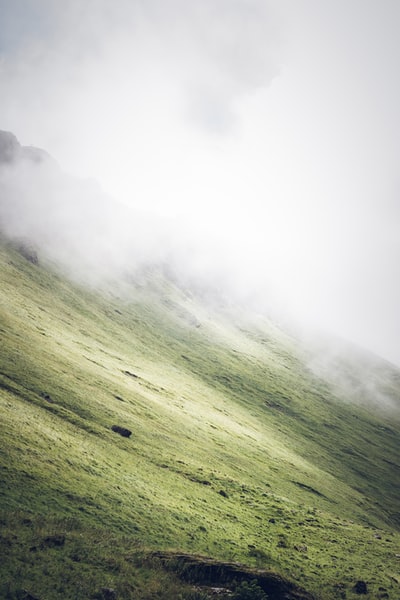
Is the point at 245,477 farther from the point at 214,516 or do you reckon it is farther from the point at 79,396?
the point at 79,396

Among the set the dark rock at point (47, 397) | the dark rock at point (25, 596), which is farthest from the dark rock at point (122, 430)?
the dark rock at point (25, 596)

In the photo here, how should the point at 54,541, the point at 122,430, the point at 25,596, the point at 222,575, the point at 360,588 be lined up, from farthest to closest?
1. the point at 122,430
2. the point at 360,588
3. the point at 222,575
4. the point at 54,541
5. the point at 25,596

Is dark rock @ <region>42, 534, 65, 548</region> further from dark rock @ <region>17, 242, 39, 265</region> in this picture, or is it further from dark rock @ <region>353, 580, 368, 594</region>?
dark rock @ <region>17, 242, 39, 265</region>

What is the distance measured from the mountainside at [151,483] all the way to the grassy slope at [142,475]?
0.64ft

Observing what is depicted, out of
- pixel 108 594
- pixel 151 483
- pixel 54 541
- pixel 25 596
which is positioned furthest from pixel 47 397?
pixel 108 594

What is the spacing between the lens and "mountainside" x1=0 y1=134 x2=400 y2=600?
20.8 m

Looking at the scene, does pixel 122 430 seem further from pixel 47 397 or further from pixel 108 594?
pixel 108 594

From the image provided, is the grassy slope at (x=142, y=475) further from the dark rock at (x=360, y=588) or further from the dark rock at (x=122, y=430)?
the dark rock at (x=122, y=430)

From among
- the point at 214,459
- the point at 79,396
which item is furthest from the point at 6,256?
the point at 214,459

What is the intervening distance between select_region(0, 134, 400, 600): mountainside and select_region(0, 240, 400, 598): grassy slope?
19 cm

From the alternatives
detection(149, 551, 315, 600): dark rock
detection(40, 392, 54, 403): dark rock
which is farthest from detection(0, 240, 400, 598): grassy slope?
detection(149, 551, 315, 600): dark rock

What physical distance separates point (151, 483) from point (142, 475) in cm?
162

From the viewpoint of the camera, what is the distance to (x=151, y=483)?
1460 inches

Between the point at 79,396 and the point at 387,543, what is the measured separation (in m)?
50.5
